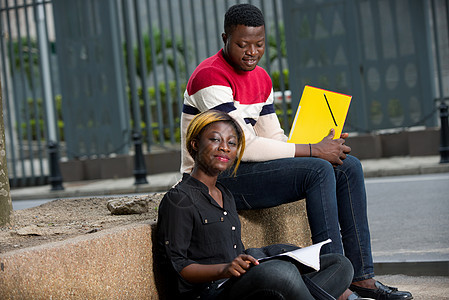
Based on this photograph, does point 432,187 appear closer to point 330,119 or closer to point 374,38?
point 374,38

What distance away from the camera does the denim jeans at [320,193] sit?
304 centimetres

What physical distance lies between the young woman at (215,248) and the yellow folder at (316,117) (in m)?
0.54

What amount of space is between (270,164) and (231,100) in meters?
0.35

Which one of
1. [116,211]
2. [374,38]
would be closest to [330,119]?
[116,211]

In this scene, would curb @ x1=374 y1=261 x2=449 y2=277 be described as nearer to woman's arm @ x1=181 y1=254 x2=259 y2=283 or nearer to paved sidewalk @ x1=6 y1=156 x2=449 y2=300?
paved sidewalk @ x1=6 y1=156 x2=449 y2=300

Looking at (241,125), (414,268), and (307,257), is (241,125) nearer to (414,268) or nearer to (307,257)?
(307,257)

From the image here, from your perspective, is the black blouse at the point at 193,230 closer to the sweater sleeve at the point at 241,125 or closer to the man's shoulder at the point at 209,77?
the sweater sleeve at the point at 241,125

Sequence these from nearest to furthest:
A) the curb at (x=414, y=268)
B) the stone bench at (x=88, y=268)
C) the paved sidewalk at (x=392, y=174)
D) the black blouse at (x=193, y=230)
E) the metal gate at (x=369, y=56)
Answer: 1. the stone bench at (x=88, y=268)
2. the black blouse at (x=193, y=230)
3. the paved sidewalk at (x=392, y=174)
4. the curb at (x=414, y=268)
5. the metal gate at (x=369, y=56)

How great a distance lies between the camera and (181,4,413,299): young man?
10.2ft

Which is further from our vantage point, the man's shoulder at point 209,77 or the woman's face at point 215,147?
the man's shoulder at point 209,77

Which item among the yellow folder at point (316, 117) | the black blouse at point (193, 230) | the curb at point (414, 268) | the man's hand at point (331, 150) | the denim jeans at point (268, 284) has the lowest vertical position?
the curb at point (414, 268)

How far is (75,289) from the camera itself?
2.43 metres

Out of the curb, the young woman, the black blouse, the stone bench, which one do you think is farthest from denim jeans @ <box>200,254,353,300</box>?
the curb

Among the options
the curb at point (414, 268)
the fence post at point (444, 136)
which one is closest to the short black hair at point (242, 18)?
the curb at point (414, 268)
